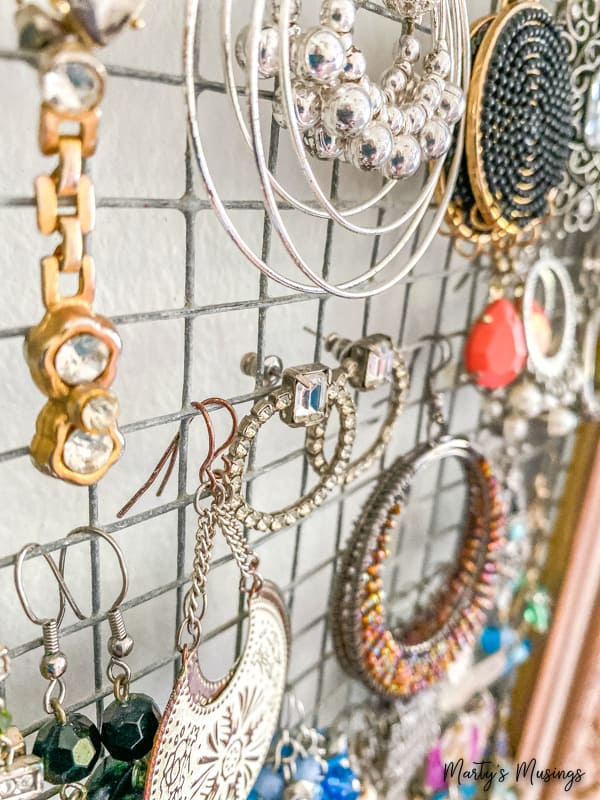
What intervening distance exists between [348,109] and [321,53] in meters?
0.03

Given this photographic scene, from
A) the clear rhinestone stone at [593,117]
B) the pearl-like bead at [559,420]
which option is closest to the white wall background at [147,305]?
the clear rhinestone stone at [593,117]

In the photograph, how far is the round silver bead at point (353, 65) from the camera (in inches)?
13.0

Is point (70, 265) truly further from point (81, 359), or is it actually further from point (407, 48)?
point (407, 48)

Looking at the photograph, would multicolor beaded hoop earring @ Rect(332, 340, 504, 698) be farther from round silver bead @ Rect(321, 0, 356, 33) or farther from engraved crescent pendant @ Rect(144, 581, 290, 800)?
round silver bead @ Rect(321, 0, 356, 33)

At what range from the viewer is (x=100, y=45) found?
0.24 m

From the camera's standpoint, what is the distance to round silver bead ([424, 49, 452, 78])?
381 mm

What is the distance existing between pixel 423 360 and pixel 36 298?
13.1 inches

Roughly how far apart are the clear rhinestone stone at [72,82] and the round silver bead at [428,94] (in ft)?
0.65

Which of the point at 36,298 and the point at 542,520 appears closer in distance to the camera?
the point at 36,298

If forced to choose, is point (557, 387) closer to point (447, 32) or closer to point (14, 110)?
point (447, 32)

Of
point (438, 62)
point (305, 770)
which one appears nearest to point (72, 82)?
point (438, 62)

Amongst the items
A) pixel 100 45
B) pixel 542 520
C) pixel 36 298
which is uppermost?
pixel 100 45

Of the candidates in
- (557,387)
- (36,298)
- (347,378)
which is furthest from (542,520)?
(36,298)

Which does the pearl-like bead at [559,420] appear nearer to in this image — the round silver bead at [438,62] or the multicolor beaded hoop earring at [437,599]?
the multicolor beaded hoop earring at [437,599]
